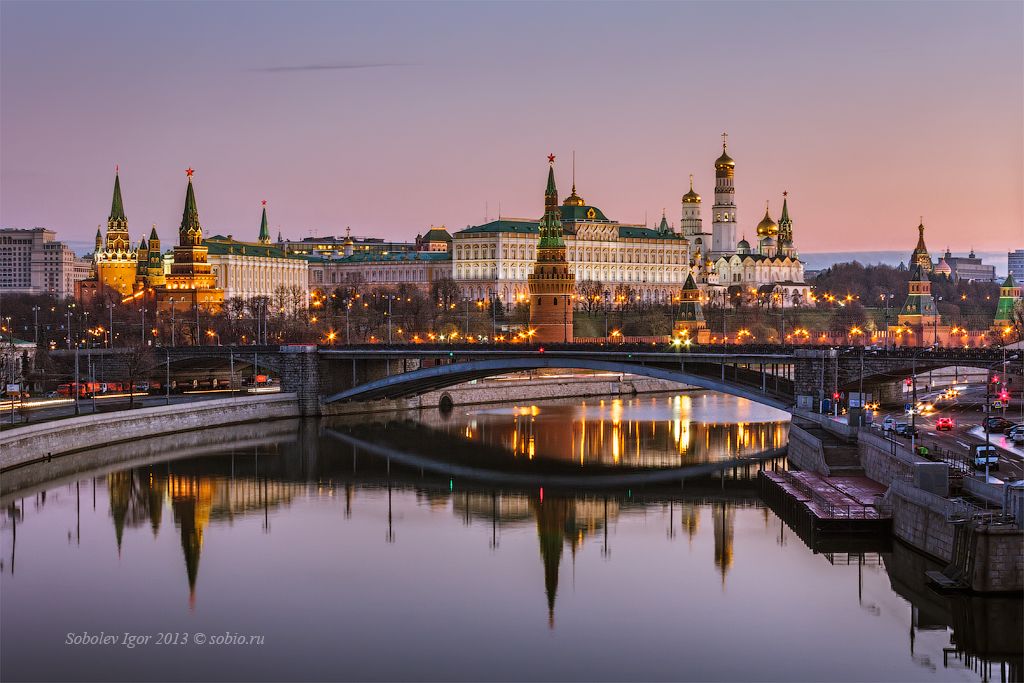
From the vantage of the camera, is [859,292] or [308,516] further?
[859,292]

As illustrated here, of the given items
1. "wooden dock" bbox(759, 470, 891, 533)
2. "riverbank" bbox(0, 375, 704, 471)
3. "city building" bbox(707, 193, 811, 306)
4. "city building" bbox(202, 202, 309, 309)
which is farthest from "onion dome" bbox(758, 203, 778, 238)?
"wooden dock" bbox(759, 470, 891, 533)

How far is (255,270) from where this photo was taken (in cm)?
15888

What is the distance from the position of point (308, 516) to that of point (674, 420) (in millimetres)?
29235

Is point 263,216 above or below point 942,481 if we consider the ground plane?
above

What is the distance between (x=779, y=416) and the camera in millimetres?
67250

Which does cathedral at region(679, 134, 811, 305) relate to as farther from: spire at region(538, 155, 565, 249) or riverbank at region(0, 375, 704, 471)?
riverbank at region(0, 375, 704, 471)

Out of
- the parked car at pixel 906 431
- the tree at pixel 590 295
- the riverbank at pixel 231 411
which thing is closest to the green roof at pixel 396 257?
the tree at pixel 590 295

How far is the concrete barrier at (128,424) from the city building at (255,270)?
81.0m

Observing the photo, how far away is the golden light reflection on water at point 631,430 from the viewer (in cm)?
5200

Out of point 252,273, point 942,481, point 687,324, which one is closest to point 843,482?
point 942,481

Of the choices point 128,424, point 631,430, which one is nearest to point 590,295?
point 631,430

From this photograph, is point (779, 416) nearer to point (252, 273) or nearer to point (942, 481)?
point (942, 481)

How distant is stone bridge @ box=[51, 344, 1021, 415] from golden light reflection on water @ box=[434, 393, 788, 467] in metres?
2.31

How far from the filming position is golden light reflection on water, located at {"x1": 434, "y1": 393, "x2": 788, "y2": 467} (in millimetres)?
52000
